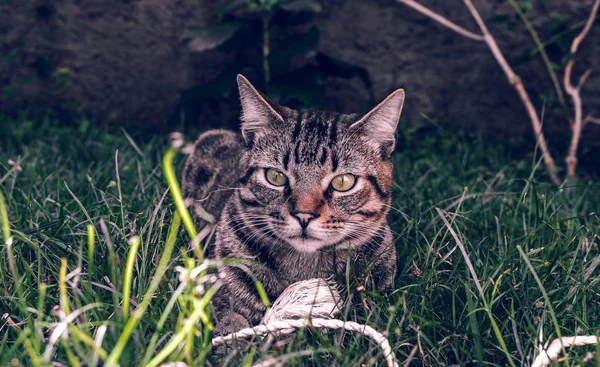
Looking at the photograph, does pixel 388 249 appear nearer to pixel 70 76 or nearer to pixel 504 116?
pixel 504 116

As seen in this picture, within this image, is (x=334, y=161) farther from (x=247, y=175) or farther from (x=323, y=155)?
(x=247, y=175)

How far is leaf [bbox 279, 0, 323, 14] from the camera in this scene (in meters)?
3.86

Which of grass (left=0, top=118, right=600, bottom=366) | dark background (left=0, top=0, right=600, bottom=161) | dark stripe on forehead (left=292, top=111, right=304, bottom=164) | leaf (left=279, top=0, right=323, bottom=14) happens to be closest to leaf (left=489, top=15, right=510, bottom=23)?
dark background (left=0, top=0, right=600, bottom=161)

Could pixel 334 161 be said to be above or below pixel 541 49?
below

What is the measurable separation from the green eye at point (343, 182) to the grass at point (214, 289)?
1.07ft

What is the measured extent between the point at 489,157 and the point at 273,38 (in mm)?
1760

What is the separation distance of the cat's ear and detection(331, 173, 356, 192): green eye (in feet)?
1.09

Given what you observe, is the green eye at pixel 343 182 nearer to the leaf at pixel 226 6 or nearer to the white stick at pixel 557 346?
the white stick at pixel 557 346

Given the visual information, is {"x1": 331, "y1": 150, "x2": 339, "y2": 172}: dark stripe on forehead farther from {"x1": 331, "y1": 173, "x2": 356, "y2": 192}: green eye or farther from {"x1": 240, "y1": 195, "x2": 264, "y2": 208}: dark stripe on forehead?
{"x1": 240, "y1": 195, "x2": 264, "y2": 208}: dark stripe on forehead

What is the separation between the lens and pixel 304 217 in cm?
203

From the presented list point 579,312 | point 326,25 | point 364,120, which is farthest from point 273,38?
point 579,312

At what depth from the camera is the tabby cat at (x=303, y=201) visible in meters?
2.09

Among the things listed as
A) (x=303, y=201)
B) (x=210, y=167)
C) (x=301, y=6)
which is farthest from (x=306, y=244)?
(x=301, y=6)

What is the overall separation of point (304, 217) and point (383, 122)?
53 centimetres
